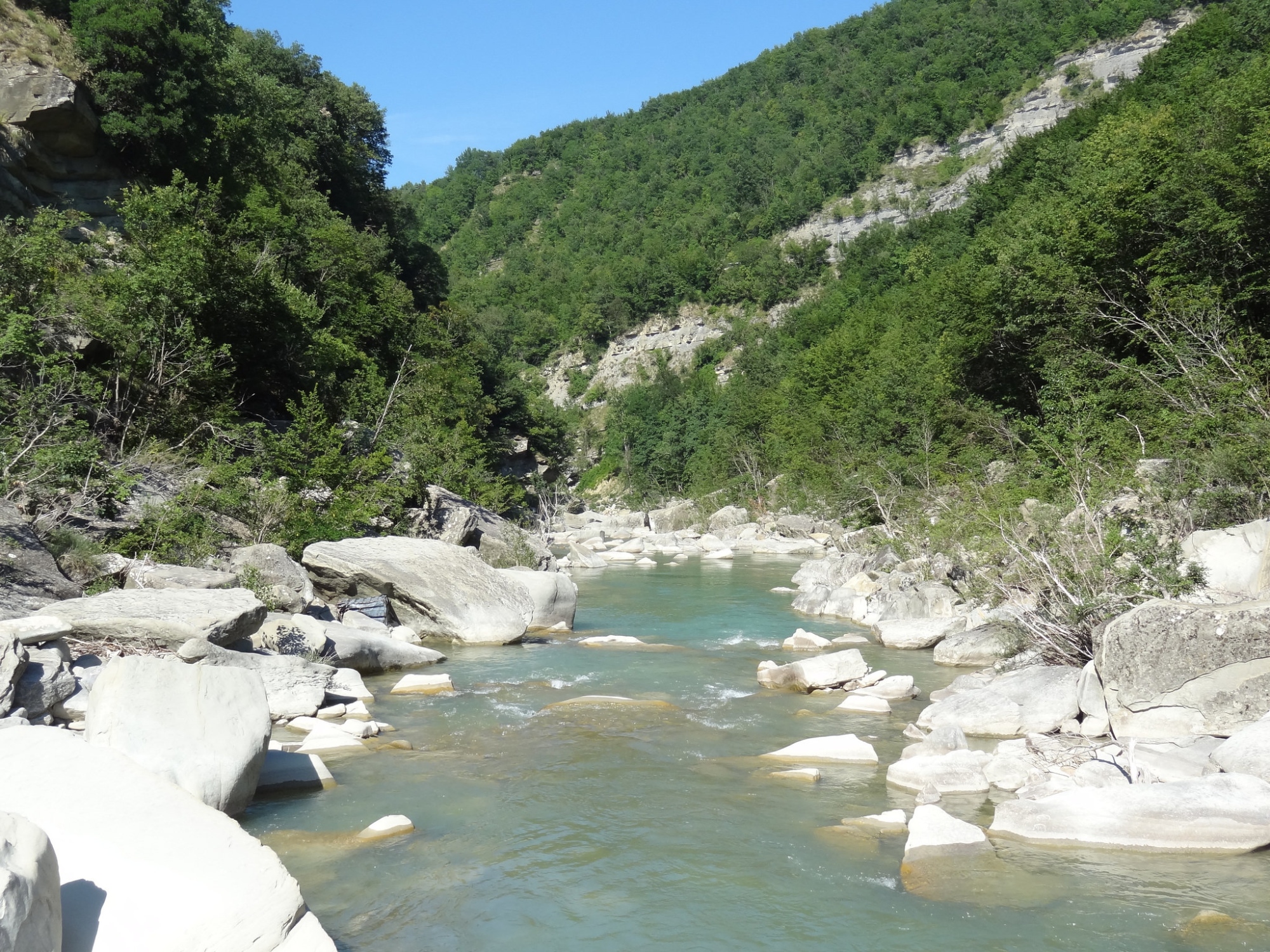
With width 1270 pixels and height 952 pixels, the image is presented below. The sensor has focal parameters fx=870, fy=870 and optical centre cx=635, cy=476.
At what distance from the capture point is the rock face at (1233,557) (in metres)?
10.8

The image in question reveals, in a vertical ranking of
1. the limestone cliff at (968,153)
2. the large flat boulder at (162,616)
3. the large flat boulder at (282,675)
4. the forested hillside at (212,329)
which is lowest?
the large flat boulder at (282,675)

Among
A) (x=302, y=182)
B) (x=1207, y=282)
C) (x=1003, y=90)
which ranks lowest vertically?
(x=1207, y=282)

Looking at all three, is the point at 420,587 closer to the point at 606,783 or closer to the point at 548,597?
the point at 548,597

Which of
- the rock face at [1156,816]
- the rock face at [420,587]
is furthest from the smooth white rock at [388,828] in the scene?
the rock face at [420,587]

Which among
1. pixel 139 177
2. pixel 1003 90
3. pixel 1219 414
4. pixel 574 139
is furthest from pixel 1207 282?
pixel 574 139

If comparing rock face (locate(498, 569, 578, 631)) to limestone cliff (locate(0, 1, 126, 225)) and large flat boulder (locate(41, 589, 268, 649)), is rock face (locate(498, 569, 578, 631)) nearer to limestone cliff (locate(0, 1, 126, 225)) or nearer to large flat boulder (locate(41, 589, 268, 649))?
large flat boulder (locate(41, 589, 268, 649))

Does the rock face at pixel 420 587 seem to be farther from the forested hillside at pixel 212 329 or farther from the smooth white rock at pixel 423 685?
the smooth white rock at pixel 423 685

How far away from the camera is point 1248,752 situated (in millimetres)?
7734

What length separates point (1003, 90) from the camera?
102 meters

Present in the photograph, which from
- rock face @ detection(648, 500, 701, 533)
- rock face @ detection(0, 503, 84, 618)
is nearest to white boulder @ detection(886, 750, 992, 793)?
rock face @ detection(0, 503, 84, 618)

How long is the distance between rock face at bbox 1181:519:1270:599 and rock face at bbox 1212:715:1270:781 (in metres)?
3.11

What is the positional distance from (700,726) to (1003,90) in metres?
111

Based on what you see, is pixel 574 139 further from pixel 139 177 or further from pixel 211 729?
pixel 211 729

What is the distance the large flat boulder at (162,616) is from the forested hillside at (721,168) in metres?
67.7
